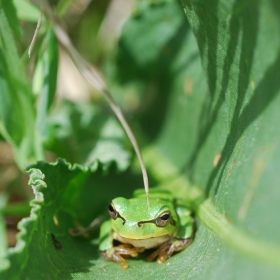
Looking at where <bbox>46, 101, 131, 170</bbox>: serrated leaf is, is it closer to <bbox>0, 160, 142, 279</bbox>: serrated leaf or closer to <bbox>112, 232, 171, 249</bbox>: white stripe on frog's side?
<bbox>0, 160, 142, 279</bbox>: serrated leaf

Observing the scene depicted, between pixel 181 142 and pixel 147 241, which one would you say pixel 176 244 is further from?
pixel 181 142

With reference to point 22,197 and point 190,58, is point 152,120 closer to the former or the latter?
point 190,58

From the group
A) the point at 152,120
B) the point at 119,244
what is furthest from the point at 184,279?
the point at 152,120

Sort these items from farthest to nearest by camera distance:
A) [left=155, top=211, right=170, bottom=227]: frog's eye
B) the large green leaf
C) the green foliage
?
the large green leaf
[left=155, top=211, right=170, bottom=227]: frog's eye
the green foliage

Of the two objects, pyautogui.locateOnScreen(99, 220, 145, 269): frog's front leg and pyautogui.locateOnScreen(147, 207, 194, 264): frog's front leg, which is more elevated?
pyautogui.locateOnScreen(99, 220, 145, 269): frog's front leg

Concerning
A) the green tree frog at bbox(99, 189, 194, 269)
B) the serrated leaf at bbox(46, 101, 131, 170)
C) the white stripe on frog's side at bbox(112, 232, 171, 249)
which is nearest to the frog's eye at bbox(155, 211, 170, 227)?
the green tree frog at bbox(99, 189, 194, 269)

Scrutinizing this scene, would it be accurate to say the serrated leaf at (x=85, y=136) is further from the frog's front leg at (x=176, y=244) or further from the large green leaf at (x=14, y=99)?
the frog's front leg at (x=176, y=244)

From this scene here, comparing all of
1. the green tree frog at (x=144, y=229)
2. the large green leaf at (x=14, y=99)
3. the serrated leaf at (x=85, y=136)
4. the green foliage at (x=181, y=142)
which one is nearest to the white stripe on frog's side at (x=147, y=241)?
the green tree frog at (x=144, y=229)

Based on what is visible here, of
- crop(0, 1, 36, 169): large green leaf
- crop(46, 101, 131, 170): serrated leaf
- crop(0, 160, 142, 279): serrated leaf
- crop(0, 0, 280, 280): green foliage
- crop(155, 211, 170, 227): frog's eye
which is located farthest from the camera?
crop(46, 101, 131, 170): serrated leaf
